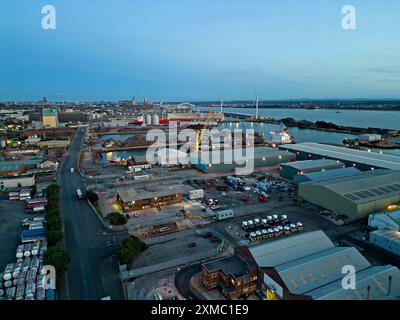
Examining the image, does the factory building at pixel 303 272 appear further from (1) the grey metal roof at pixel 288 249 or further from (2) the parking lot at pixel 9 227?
(2) the parking lot at pixel 9 227

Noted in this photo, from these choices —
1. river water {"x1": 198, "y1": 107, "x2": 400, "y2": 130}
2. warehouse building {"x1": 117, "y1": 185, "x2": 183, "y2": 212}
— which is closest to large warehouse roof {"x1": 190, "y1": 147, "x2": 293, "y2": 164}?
warehouse building {"x1": 117, "y1": 185, "x2": 183, "y2": 212}

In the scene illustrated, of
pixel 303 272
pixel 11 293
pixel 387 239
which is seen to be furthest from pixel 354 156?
pixel 11 293

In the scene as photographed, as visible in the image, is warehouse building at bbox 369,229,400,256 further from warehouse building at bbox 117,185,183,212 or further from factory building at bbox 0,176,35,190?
factory building at bbox 0,176,35,190

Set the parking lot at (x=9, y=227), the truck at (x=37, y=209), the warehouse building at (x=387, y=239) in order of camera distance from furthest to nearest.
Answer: the truck at (x=37, y=209) < the parking lot at (x=9, y=227) < the warehouse building at (x=387, y=239)

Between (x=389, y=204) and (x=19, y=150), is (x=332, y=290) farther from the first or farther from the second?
(x=19, y=150)

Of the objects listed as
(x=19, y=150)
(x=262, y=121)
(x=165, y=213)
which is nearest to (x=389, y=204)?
(x=165, y=213)

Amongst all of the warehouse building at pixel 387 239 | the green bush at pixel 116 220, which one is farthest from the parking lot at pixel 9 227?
the warehouse building at pixel 387 239
